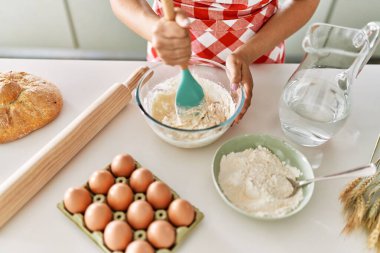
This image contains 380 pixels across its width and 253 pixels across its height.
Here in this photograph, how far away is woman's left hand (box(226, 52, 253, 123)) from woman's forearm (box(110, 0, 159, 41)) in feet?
0.73

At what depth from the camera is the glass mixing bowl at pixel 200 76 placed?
725 mm

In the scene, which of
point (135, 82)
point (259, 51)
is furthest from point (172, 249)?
point (259, 51)

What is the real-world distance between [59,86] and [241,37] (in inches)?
19.8

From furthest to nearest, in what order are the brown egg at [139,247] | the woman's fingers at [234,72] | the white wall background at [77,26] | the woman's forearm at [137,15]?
the white wall background at [77,26] < the woman's forearm at [137,15] < the woman's fingers at [234,72] < the brown egg at [139,247]

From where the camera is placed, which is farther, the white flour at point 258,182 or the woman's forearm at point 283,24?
the woman's forearm at point 283,24

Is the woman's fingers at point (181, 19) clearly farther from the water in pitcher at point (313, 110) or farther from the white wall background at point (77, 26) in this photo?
the white wall background at point (77, 26)

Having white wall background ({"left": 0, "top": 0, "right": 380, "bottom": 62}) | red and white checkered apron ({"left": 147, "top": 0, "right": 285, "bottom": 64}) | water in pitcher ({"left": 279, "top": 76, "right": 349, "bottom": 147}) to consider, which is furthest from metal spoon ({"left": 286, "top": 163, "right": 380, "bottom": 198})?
white wall background ({"left": 0, "top": 0, "right": 380, "bottom": 62})

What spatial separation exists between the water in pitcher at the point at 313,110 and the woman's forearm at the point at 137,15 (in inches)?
14.9

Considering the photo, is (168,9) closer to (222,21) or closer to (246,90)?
(246,90)

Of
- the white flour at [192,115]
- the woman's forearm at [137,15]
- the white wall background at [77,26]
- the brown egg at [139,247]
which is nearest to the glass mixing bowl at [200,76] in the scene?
the white flour at [192,115]

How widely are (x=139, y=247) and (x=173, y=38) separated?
0.35m

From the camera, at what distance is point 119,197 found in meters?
0.64

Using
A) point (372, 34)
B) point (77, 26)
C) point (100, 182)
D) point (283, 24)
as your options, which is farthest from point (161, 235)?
point (77, 26)

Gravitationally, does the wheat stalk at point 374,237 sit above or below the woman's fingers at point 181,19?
below
